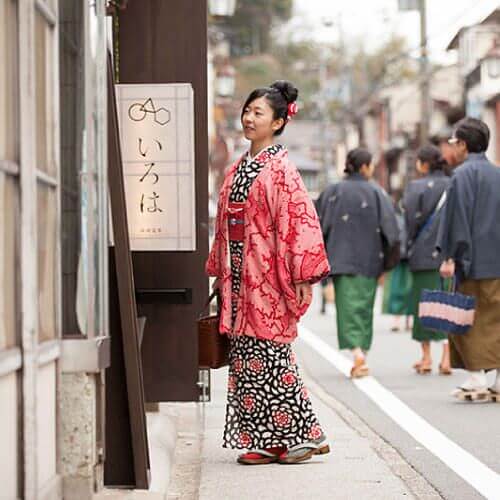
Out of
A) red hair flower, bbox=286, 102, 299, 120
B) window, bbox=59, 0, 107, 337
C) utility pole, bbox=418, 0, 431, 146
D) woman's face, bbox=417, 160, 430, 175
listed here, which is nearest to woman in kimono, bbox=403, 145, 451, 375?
woman's face, bbox=417, 160, 430, 175

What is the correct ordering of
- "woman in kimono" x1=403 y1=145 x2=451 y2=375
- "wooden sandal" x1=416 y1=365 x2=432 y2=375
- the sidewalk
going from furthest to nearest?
"woman in kimono" x1=403 y1=145 x2=451 y2=375
"wooden sandal" x1=416 y1=365 x2=432 y2=375
the sidewalk

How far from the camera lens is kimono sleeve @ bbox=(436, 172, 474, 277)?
10.5m

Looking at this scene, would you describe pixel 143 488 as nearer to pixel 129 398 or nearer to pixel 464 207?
pixel 129 398

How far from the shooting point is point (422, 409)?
10.2 metres

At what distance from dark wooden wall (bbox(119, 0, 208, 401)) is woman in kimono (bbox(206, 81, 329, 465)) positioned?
23.6 inches

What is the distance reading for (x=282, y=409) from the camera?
7461mm

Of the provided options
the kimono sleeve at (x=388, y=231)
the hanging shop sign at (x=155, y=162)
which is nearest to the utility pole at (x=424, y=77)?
the kimono sleeve at (x=388, y=231)

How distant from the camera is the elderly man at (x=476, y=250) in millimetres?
10484

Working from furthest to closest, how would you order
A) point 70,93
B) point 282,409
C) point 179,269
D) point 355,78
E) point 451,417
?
point 355,78
point 451,417
point 179,269
point 282,409
point 70,93

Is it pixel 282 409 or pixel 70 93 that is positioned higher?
pixel 70 93

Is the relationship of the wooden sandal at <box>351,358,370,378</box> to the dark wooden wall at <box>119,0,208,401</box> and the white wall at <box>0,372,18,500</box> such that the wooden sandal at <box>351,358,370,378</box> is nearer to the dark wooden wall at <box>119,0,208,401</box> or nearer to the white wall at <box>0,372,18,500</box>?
the dark wooden wall at <box>119,0,208,401</box>

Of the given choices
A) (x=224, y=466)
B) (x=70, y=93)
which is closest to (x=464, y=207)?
(x=224, y=466)

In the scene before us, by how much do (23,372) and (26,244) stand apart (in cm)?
40

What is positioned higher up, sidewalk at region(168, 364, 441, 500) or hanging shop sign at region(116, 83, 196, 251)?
hanging shop sign at region(116, 83, 196, 251)
